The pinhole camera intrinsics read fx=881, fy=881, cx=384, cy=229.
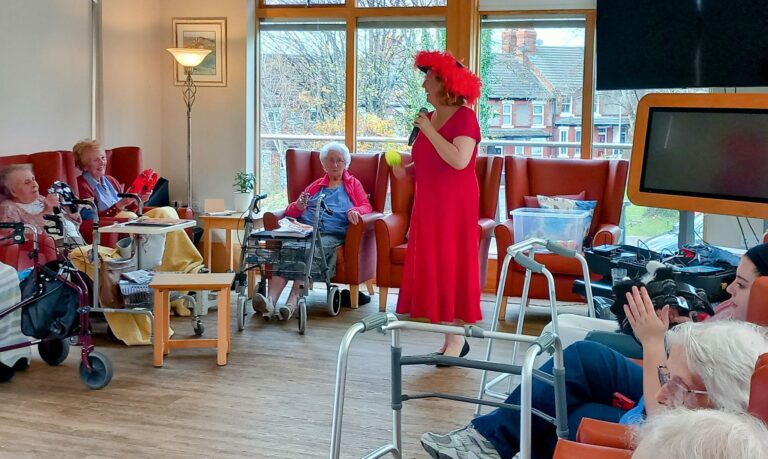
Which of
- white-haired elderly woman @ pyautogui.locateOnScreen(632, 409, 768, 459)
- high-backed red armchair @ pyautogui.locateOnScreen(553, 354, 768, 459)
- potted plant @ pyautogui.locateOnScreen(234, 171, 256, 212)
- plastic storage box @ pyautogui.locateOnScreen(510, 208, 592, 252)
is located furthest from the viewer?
potted plant @ pyautogui.locateOnScreen(234, 171, 256, 212)

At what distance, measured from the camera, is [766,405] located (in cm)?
139

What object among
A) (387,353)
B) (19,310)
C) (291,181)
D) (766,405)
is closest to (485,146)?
(291,181)

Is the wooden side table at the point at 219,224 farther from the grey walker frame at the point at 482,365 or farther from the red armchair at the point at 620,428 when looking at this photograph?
the red armchair at the point at 620,428

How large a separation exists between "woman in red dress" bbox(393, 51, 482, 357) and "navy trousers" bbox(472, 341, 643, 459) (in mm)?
1861

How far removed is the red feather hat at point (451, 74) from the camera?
4441 mm

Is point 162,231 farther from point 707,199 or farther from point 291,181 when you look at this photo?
point 707,199

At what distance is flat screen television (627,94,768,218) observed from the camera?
3113mm

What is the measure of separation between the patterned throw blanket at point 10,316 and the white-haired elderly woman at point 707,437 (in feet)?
12.5

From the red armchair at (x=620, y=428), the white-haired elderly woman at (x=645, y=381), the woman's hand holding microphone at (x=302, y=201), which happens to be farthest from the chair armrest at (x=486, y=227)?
the red armchair at (x=620, y=428)

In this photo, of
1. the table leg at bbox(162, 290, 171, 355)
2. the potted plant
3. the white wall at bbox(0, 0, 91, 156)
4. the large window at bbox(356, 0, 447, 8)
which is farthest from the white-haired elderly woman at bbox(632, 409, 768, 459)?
the large window at bbox(356, 0, 447, 8)

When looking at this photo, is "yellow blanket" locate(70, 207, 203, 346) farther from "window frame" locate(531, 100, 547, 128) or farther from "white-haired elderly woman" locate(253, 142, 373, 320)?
"window frame" locate(531, 100, 547, 128)

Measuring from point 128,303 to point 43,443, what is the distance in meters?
1.68

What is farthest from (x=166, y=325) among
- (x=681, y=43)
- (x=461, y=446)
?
(x=681, y=43)

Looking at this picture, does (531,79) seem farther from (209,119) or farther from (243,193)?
(209,119)
